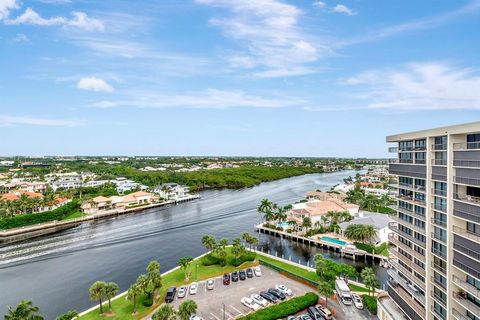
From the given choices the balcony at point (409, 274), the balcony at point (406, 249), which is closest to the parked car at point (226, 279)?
the balcony at point (409, 274)

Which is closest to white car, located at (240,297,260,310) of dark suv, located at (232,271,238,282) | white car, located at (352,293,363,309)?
dark suv, located at (232,271,238,282)

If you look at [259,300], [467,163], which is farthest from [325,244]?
[467,163]

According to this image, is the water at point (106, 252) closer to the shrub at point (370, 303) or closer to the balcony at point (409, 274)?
the shrub at point (370, 303)

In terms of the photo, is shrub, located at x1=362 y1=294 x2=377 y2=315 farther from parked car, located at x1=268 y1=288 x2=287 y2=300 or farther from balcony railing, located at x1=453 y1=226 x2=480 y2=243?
balcony railing, located at x1=453 y1=226 x2=480 y2=243

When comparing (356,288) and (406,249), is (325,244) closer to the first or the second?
(356,288)

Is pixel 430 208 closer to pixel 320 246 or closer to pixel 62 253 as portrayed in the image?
pixel 320 246

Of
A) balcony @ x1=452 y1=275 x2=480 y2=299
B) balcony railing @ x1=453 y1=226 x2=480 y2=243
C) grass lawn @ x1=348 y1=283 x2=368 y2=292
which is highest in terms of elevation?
balcony railing @ x1=453 y1=226 x2=480 y2=243
